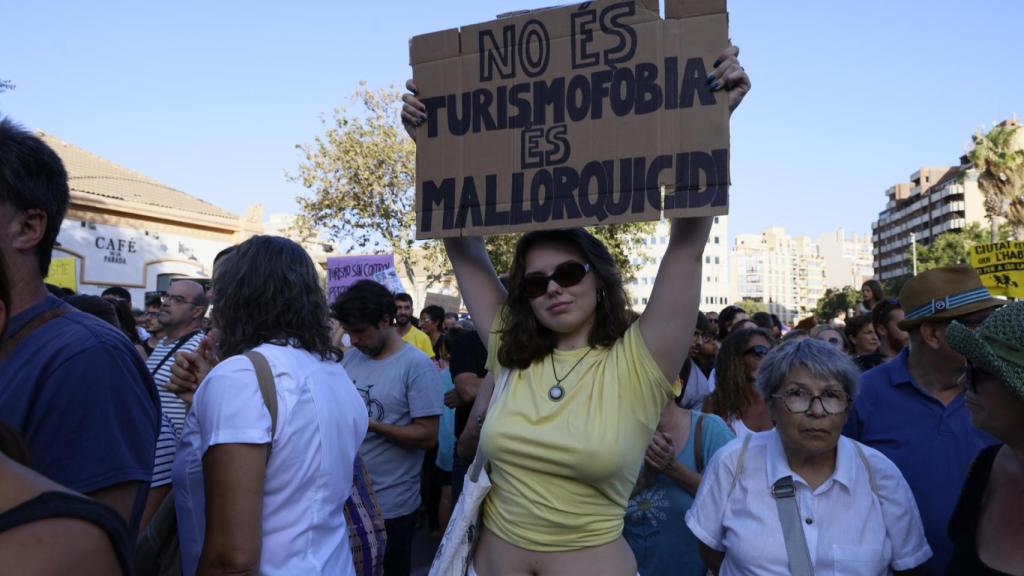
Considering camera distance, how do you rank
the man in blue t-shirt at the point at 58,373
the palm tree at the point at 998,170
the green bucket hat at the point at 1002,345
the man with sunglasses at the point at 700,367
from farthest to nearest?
the palm tree at the point at 998,170 → the man with sunglasses at the point at 700,367 → the green bucket hat at the point at 1002,345 → the man in blue t-shirt at the point at 58,373

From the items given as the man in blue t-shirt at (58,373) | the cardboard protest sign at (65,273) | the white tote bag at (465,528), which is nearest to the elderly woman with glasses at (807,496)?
the white tote bag at (465,528)

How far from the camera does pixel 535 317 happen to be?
9.55 feet

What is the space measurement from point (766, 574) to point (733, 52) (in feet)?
5.70

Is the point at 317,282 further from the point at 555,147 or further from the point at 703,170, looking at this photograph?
the point at 703,170

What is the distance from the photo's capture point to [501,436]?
2678 mm

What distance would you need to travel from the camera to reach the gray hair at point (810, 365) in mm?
3076

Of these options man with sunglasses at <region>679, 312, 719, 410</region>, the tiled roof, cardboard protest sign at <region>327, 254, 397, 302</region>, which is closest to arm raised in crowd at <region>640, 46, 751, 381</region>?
man with sunglasses at <region>679, 312, 719, 410</region>

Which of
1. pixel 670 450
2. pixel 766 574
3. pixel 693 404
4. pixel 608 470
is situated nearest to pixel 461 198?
pixel 608 470

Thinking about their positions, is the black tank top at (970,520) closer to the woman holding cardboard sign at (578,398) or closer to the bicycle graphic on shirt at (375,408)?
the woman holding cardboard sign at (578,398)

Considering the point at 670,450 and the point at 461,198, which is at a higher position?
the point at 461,198

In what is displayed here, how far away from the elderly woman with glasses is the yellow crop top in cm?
53

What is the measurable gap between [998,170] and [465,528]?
2040 inches

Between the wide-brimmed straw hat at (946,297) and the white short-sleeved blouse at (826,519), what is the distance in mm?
869

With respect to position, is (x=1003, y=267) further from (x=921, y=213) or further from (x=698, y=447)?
(x=921, y=213)
